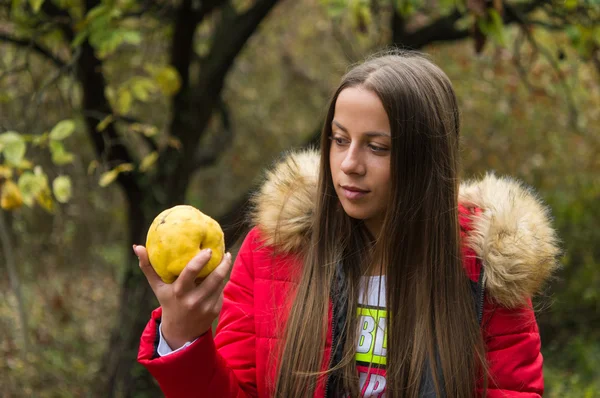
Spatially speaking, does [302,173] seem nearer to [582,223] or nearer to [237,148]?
[582,223]

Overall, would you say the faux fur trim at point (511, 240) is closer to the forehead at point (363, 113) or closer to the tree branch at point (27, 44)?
the forehead at point (363, 113)

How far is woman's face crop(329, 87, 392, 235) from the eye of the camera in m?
1.81

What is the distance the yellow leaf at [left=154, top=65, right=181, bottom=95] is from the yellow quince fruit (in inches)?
77.0

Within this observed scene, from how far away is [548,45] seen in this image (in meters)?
Result: 5.29

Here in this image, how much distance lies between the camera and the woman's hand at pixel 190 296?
5.18 feet

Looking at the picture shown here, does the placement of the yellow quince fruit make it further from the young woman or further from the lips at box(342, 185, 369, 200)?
the lips at box(342, 185, 369, 200)

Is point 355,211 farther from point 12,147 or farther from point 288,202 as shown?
point 12,147

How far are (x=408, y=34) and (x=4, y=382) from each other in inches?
122

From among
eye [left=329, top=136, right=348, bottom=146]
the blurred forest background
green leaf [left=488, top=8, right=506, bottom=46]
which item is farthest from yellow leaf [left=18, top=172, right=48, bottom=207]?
green leaf [left=488, top=8, right=506, bottom=46]

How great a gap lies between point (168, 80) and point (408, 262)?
1.98m

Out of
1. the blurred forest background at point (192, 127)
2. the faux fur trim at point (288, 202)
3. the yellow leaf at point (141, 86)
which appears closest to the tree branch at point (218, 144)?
the blurred forest background at point (192, 127)

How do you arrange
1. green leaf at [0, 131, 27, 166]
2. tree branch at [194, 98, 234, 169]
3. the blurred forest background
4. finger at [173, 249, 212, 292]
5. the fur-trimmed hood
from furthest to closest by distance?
tree branch at [194, 98, 234, 169]
the blurred forest background
green leaf at [0, 131, 27, 166]
the fur-trimmed hood
finger at [173, 249, 212, 292]

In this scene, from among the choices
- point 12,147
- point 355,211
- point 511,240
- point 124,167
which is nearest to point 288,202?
point 355,211

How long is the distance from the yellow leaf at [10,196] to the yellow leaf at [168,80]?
1024 millimetres
